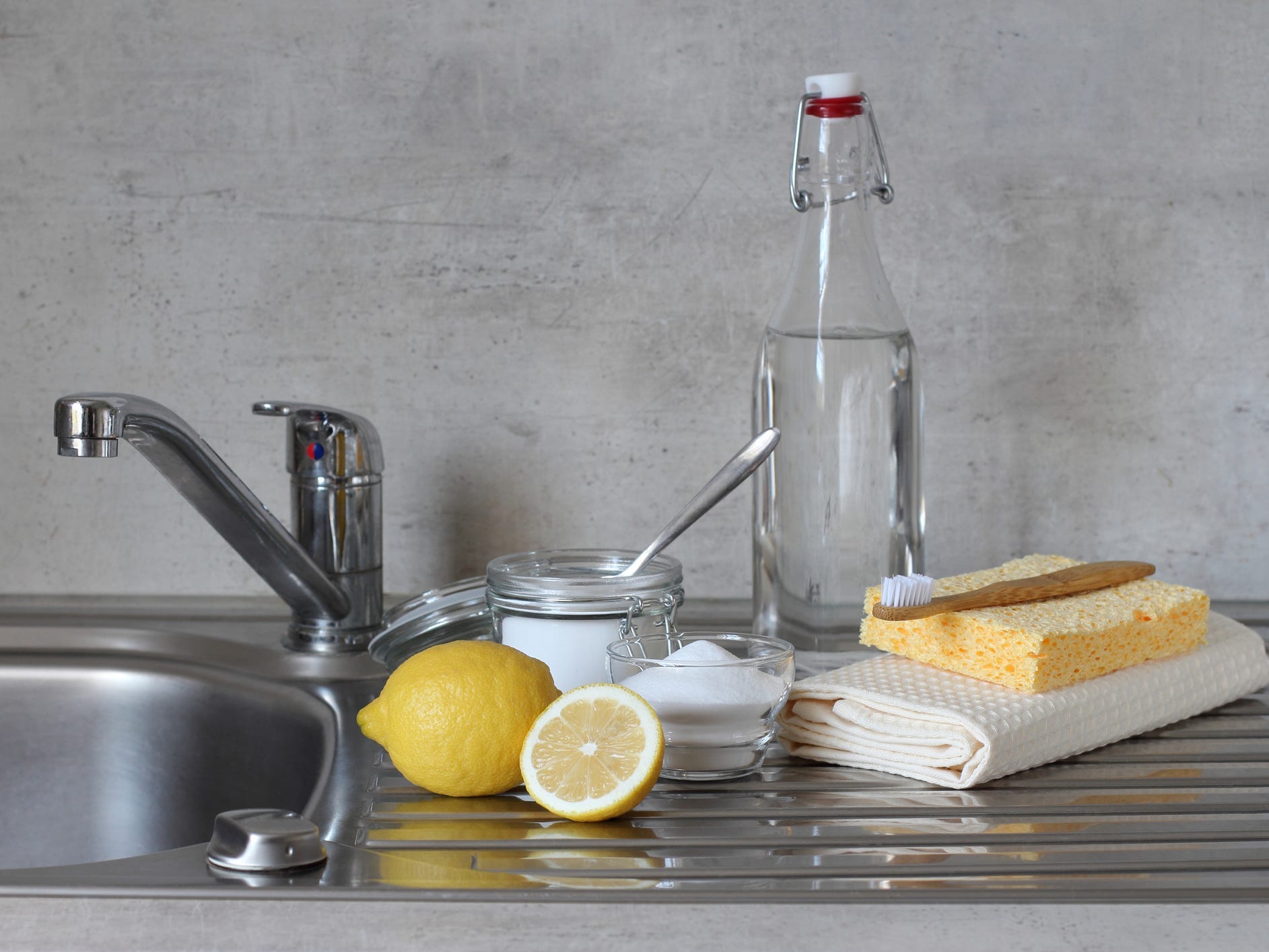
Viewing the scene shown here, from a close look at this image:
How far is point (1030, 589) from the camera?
2.64ft

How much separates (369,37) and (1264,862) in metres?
0.92

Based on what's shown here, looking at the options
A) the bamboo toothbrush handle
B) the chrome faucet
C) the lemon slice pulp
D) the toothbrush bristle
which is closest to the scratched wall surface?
the chrome faucet

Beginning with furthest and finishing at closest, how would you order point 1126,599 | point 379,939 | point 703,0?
point 703,0 → point 1126,599 → point 379,939

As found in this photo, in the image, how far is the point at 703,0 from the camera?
1.07m

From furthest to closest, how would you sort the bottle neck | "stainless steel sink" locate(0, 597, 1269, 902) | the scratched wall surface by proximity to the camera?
the scratched wall surface → the bottle neck → "stainless steel sink" locate(0, 597, 1269, 902)

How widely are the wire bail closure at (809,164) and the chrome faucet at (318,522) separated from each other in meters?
0.37

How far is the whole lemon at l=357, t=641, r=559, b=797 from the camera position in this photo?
0.67m

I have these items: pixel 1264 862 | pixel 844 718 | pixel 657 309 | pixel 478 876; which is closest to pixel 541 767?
pixel 478 876

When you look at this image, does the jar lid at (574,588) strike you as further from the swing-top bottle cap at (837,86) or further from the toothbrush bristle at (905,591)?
the swing-top bottle cap at (837,86)

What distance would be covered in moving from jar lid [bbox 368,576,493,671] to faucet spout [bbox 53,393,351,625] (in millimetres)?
53

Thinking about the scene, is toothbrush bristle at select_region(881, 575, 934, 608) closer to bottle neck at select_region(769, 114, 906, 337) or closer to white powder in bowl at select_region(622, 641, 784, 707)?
white powder in bowl at select_region(622, 641, 784, 707)

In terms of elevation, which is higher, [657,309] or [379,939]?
[657,309]

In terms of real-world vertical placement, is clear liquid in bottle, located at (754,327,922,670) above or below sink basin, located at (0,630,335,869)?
above

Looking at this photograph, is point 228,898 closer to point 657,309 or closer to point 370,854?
point 370,854
